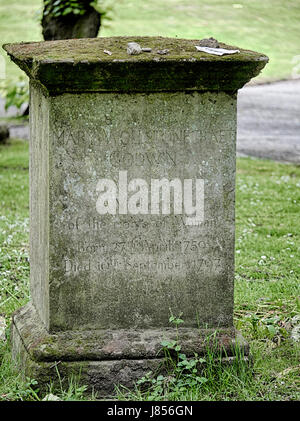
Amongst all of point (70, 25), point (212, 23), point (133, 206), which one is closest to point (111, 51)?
point (133, 206)

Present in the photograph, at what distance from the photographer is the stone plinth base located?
3.63 meters

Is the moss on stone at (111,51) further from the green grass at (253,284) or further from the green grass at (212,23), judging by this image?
the green grass at (212,23)

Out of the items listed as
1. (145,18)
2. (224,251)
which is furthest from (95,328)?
(145,18)

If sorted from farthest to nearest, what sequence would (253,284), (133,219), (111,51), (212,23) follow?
1. (212,23)
2. (253,284)
3. (133,219)
4. (111,51)

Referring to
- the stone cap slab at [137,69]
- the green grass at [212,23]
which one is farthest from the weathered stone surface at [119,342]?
the green grass at [212,23]

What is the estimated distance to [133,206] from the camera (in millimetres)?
3697

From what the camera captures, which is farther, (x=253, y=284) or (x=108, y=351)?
(x=253, y=284)

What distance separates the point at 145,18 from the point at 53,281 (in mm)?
26113

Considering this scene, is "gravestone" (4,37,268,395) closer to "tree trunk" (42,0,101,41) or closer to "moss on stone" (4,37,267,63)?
"moss on stone" (4,37,267,63)

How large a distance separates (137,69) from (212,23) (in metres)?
25.3

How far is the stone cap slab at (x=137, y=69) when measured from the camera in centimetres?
343

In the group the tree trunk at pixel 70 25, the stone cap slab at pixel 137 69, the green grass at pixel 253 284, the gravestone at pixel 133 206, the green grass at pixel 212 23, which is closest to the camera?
the stone cap slab at pixel 137 69

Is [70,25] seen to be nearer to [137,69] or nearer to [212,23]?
[137,69]
